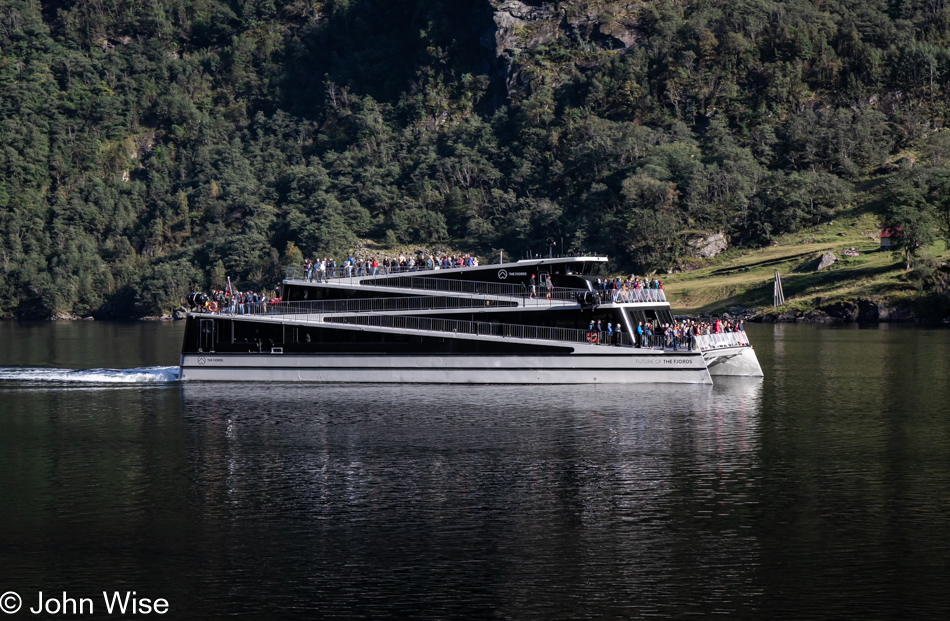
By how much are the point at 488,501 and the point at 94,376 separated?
41.4 m

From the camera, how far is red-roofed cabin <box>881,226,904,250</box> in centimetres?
13112

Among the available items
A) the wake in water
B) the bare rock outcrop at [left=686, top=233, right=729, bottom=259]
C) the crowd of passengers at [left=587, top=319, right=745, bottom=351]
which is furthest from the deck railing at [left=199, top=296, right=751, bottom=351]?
the bare rock outcrop at [left=686, top=233, right=729, bottom=259]

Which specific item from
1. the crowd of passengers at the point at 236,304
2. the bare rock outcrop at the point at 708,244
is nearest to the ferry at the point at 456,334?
the crowd of passengers at the point at 236,304

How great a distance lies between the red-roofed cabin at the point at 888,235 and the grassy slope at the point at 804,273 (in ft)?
5.46

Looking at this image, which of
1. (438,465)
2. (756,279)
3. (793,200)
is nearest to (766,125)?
(793,200)

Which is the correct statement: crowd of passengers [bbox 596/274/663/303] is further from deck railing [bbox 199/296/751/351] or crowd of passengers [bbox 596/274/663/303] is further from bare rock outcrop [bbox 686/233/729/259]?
bare rock outcrop [bbox 686/233/729/259]

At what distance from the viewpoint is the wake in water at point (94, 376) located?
Answer: 214 ft

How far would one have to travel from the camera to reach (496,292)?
204ft

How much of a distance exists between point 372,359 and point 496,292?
27.9ft

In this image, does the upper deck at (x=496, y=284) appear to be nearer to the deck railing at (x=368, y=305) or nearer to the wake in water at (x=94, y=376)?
the deck railing at (x=368, y=305)

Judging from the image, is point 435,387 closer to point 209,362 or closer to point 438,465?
point 209,362

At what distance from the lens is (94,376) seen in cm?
6688

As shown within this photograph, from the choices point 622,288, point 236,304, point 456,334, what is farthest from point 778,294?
point 236,304

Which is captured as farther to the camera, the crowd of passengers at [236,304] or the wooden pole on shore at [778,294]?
the wooden pole on shore at [778,294]
